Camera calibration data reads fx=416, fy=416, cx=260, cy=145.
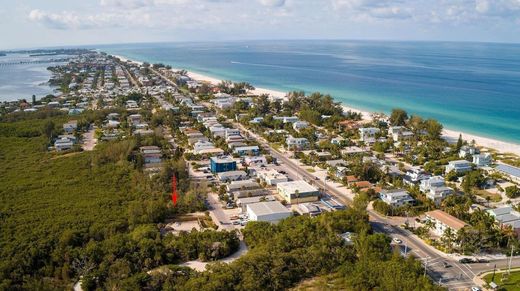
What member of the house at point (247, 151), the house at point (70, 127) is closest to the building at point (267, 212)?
the house at point (247, 151)

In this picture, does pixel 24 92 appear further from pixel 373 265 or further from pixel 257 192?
pixel 373 265

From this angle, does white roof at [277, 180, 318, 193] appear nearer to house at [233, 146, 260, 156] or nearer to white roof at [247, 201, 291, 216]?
white roof at [247, 201, 291, 216]

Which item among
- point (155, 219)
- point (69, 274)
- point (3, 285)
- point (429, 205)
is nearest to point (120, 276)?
point (69, 274)

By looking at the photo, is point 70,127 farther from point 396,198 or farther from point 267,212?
point 396,198

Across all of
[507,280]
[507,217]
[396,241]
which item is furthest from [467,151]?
[507,280]

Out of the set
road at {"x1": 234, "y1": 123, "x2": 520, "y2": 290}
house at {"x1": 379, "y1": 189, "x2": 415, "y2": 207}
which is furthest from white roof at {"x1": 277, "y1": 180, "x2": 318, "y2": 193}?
house at {"x1": 379, "y1": 189, "x2": 415, "y2": 207}

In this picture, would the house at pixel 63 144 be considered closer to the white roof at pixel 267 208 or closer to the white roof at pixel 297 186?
the white roof at pixel 297 186
